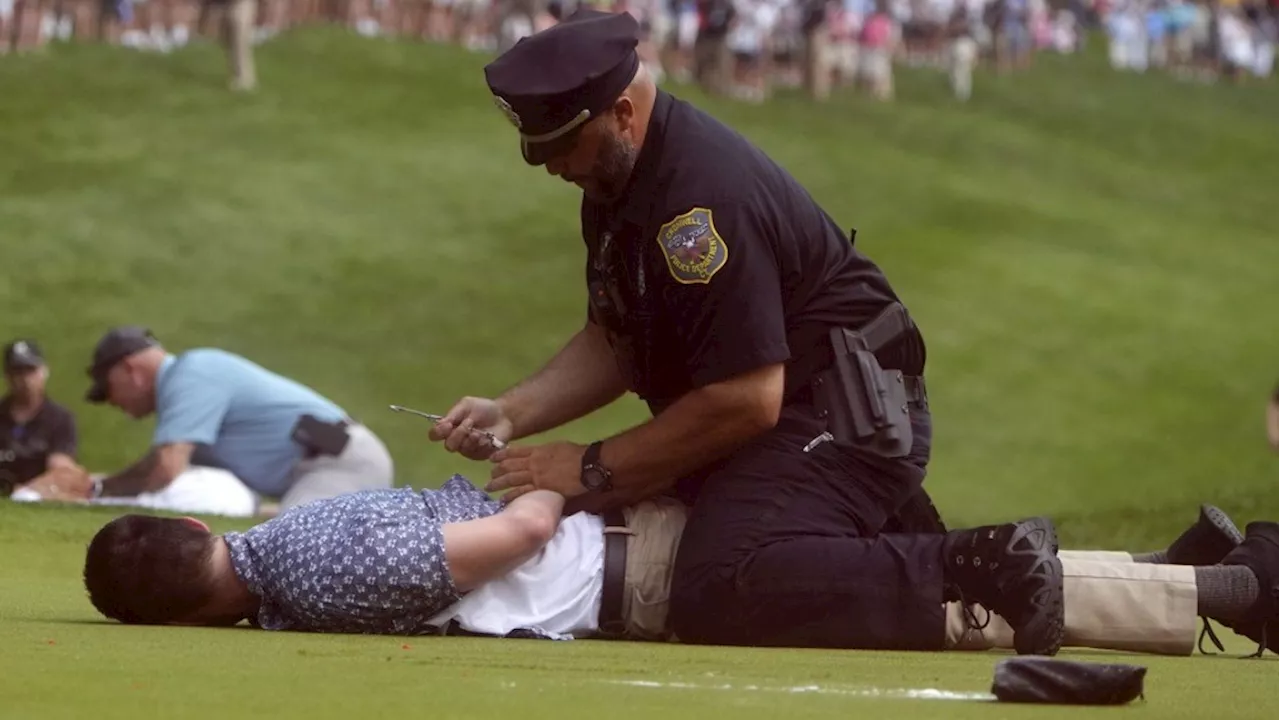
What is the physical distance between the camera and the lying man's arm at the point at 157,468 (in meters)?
11.7

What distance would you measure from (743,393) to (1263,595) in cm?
140

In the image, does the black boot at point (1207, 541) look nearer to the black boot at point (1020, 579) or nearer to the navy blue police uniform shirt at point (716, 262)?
the black boot at point (1020, 579)

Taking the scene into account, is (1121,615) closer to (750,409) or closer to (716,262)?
(750,409)

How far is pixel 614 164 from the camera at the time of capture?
6012mm

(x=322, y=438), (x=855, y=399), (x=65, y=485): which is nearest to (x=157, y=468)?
(x=322, y=438)

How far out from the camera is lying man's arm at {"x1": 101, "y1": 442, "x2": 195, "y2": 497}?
1167 centimetres

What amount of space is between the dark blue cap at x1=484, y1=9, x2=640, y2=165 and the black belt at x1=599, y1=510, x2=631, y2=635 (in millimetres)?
973

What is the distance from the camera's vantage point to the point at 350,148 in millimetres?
31109

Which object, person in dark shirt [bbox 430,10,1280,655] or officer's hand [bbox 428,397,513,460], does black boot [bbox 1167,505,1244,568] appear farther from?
officer's hand [bbox 428,397,513,460]

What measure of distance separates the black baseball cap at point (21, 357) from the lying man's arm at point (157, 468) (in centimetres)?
235

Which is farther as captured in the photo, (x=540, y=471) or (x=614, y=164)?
(x=540, y=471)

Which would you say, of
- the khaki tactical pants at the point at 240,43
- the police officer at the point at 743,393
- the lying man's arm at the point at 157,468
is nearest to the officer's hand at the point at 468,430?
the police officer at the point at 743,393

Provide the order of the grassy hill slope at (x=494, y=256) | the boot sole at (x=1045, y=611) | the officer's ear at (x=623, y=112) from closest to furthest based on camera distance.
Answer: the boot sole at (x=1045, y=611) → the officer's ear at (x=623, y=112) → the grassy hill slope at (x=494, y=256)

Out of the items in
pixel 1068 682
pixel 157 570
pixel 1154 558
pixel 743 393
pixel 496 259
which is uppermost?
pixel 743 393
